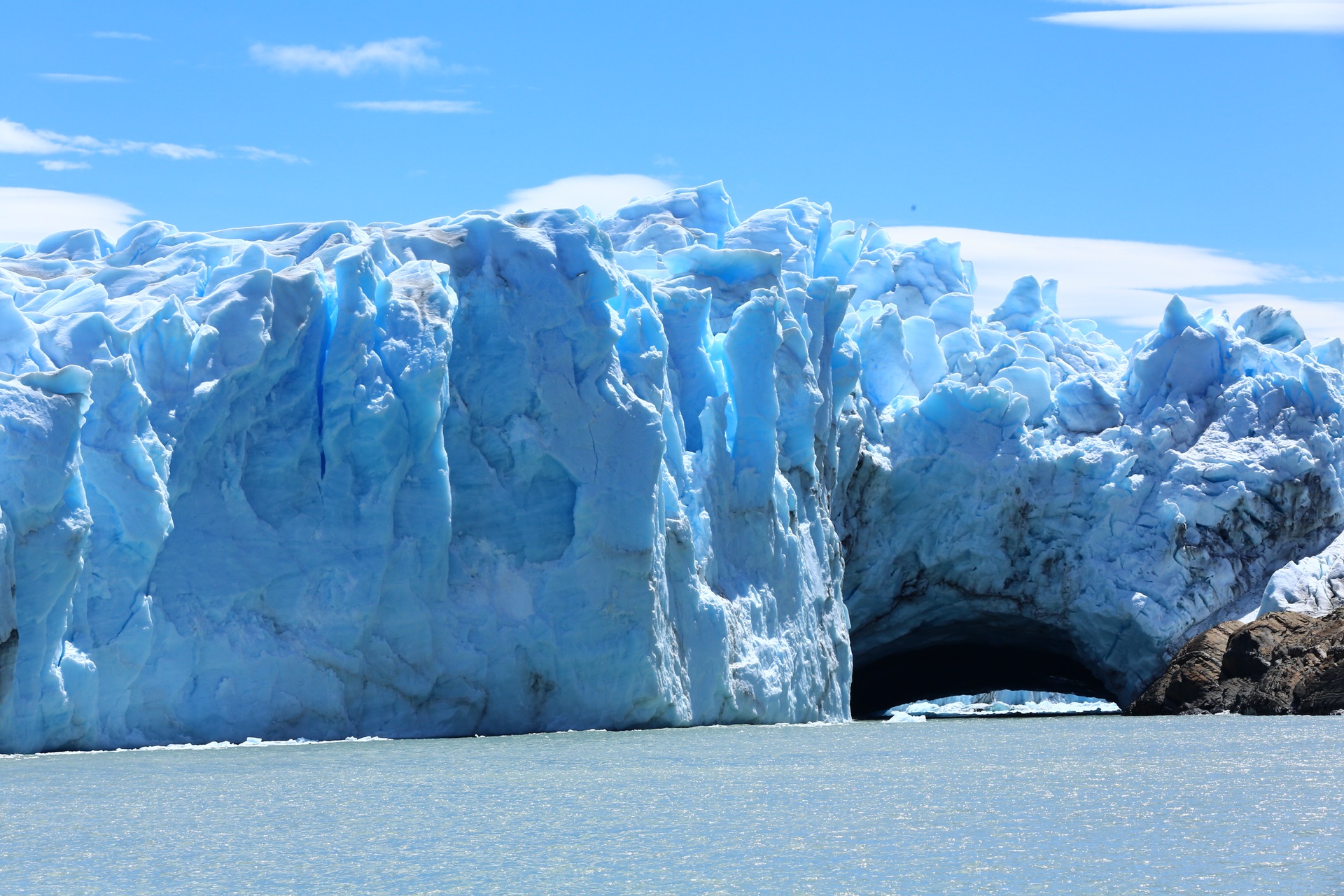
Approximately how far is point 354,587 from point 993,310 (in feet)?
47.6

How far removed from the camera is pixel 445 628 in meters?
17.0

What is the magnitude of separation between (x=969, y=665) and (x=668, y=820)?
74.7 ft

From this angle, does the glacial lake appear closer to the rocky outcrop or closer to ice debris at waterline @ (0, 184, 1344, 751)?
ice debris at waterline @ (0, 184, 1344, 751)

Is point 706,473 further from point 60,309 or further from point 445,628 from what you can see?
point 60,309

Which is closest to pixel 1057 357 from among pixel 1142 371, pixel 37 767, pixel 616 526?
pixel 1142 371

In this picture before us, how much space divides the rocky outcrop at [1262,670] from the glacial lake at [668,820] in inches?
252

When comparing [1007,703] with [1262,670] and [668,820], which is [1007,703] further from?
[668,820]

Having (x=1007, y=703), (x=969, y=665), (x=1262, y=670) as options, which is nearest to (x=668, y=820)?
(x=1262, y=670)

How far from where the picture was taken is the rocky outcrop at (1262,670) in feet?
71.4

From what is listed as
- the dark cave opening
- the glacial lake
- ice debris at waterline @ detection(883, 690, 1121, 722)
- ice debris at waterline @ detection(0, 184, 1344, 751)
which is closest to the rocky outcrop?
ice debris at waterline @ detection(0, 184, 1344, 751)

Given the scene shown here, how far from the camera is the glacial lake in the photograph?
816 cm

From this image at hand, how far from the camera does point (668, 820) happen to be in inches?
409

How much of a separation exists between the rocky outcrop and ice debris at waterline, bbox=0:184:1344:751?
0.89m

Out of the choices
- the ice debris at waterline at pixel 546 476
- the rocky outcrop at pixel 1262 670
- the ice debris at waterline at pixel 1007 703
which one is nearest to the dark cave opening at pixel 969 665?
the ice debris at waterline at pixel 546 476
